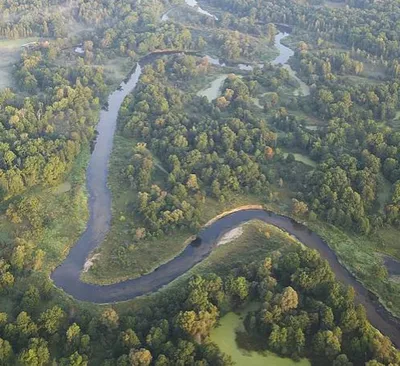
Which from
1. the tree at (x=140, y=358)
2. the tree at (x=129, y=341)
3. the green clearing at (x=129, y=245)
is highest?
the tree at (x=140, y=358)

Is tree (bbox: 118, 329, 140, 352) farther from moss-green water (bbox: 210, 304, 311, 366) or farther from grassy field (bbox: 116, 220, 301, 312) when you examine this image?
moss-green water (bbox: 210, 304, 311, 366)

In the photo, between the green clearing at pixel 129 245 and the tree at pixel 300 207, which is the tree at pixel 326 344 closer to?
the green clearing at pixel 129 245

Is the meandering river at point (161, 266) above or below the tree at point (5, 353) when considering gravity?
below

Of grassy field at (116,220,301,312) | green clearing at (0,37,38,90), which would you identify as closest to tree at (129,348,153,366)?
grassy field at (116,220,301,312)

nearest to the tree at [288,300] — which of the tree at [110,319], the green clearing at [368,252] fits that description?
the green clearing at [368,252]

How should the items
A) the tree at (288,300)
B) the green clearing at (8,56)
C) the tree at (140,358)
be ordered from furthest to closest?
1. the green clearing at (8,56)
2. the tree at (288,300)
3. the tree at (140,358)

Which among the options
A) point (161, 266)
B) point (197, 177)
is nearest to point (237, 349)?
point (161, 266)
